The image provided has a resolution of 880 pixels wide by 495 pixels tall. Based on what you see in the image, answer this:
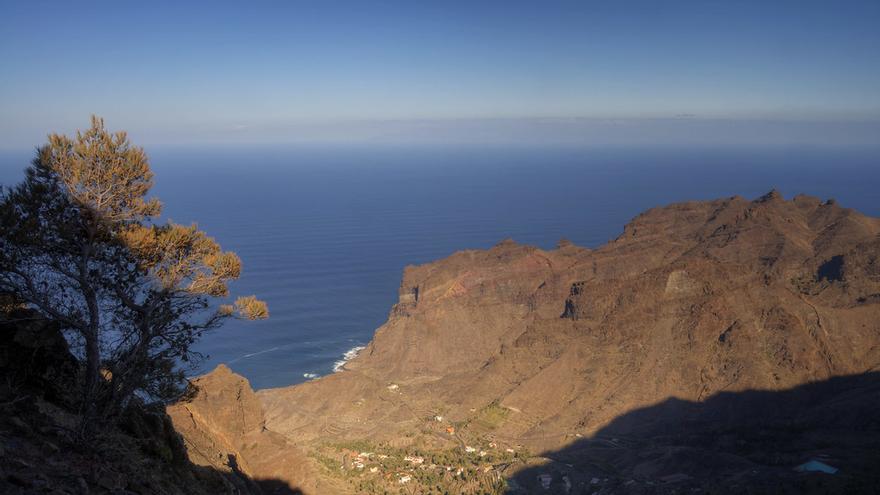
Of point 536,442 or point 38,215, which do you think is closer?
point 38,215

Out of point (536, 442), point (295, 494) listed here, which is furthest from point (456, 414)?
point (295, 494)

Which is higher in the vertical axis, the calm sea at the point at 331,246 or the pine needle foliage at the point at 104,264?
the pine needle foliage at the point at 104,264

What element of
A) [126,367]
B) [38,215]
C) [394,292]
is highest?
[38,215]

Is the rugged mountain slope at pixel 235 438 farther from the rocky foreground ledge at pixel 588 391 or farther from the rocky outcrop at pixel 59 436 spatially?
the rocky outcrop at pixel 59 436

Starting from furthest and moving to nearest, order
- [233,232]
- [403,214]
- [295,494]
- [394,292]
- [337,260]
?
1. [403,214]
2. [233,232]
3. [337,260]
4. [394,292]
5. [295,494]

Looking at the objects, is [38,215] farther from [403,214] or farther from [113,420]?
[403,214]

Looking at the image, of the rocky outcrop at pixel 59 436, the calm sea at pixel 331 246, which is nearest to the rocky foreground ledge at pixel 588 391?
the rocky outcrop at pixel 59 436

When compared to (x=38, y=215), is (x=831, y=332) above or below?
below
